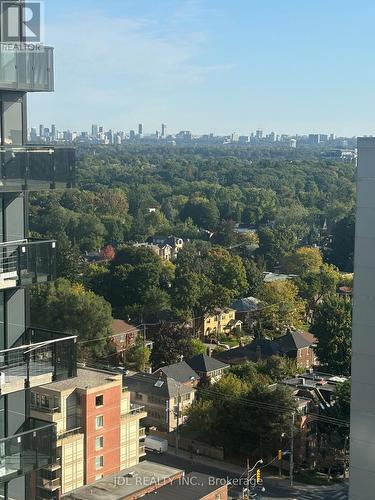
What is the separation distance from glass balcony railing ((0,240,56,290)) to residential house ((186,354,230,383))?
18.4 meters

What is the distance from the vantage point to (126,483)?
12.4 m

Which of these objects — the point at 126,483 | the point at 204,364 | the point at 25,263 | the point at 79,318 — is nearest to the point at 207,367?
the point at 204,364

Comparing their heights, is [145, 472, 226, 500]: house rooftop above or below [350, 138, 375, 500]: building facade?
below

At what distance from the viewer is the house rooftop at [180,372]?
2167 centimetres

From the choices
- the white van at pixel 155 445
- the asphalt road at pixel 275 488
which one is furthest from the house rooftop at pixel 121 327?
the asphalt road at pixel 275 488

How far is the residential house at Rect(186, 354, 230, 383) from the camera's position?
22656 millimetres

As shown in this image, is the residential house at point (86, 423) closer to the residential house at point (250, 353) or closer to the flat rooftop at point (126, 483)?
the flat rooftop at point (126, 483)

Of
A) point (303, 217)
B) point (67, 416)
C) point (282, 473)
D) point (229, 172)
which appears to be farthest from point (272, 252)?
point (229, 172)

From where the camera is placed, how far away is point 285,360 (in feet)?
72.8

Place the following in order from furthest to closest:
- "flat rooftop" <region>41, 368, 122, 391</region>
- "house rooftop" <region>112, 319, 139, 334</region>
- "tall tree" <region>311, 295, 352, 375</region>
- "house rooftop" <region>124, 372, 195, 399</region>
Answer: "house rooftop" <region>112, 319, 139, 334</region> < "tall tree" <region>311, 295, 352, 375</region> < "house rooftop" <region>124, 372, 195, 399</region> < "flat rooftop" <region>41, 368, 122, 391</region>

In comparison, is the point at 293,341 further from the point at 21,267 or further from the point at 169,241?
the point at 21,267

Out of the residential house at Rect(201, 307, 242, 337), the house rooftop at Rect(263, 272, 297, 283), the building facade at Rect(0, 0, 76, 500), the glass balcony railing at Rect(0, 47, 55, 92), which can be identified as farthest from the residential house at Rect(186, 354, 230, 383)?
the glass balcony railing at Rect(0, 47, 55, 92)

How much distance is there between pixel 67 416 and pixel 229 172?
240 ft

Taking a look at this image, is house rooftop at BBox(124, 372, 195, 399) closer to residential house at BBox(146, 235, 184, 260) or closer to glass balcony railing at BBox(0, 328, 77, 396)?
glass balcony railing at BBox(0, 328, 77, 396)
